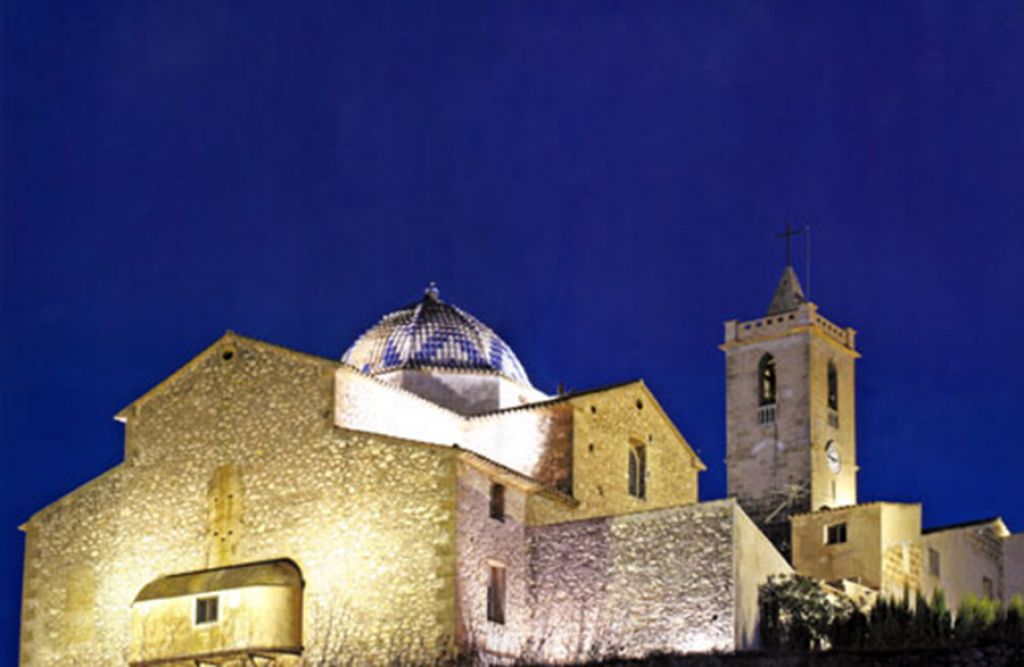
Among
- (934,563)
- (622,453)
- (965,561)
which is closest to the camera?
(622,453)

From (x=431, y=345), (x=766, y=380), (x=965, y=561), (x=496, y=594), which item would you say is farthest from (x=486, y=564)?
(x=766, y=380)

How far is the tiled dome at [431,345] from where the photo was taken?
145ft

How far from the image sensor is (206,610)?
3444 centimetres

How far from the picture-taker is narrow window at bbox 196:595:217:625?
34.3 metres

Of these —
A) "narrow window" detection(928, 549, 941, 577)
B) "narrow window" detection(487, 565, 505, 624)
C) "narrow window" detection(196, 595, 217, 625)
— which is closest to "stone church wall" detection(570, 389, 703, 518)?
"narrow window" detection(487, 565, 505, 624)

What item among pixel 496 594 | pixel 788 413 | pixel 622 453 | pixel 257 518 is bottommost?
pixel 496 594

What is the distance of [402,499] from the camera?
33688 mm

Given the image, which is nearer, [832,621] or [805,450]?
[832,621]

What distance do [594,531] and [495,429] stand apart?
7142mm

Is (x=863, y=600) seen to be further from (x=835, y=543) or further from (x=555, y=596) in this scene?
(x=555, y=596)

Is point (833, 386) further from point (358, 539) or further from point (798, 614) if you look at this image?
point (358, 539)

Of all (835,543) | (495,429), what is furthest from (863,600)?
(495,429)

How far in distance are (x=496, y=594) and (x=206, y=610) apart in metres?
6.26

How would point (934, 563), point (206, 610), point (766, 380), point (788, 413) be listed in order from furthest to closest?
1. point (766, 380)
2. point (788, 413)
3. point (934, 563)
4. point (206, 610)
